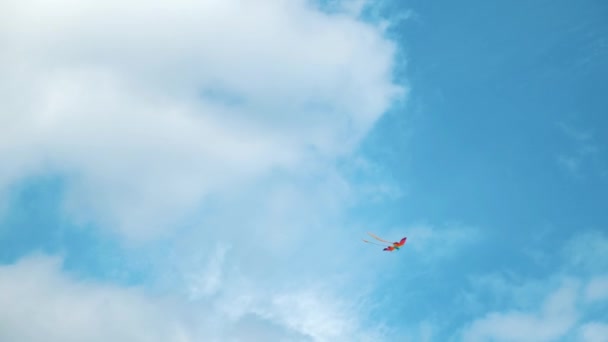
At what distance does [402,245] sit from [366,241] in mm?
8709

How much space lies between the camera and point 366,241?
411 feet

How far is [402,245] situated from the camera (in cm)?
12775
